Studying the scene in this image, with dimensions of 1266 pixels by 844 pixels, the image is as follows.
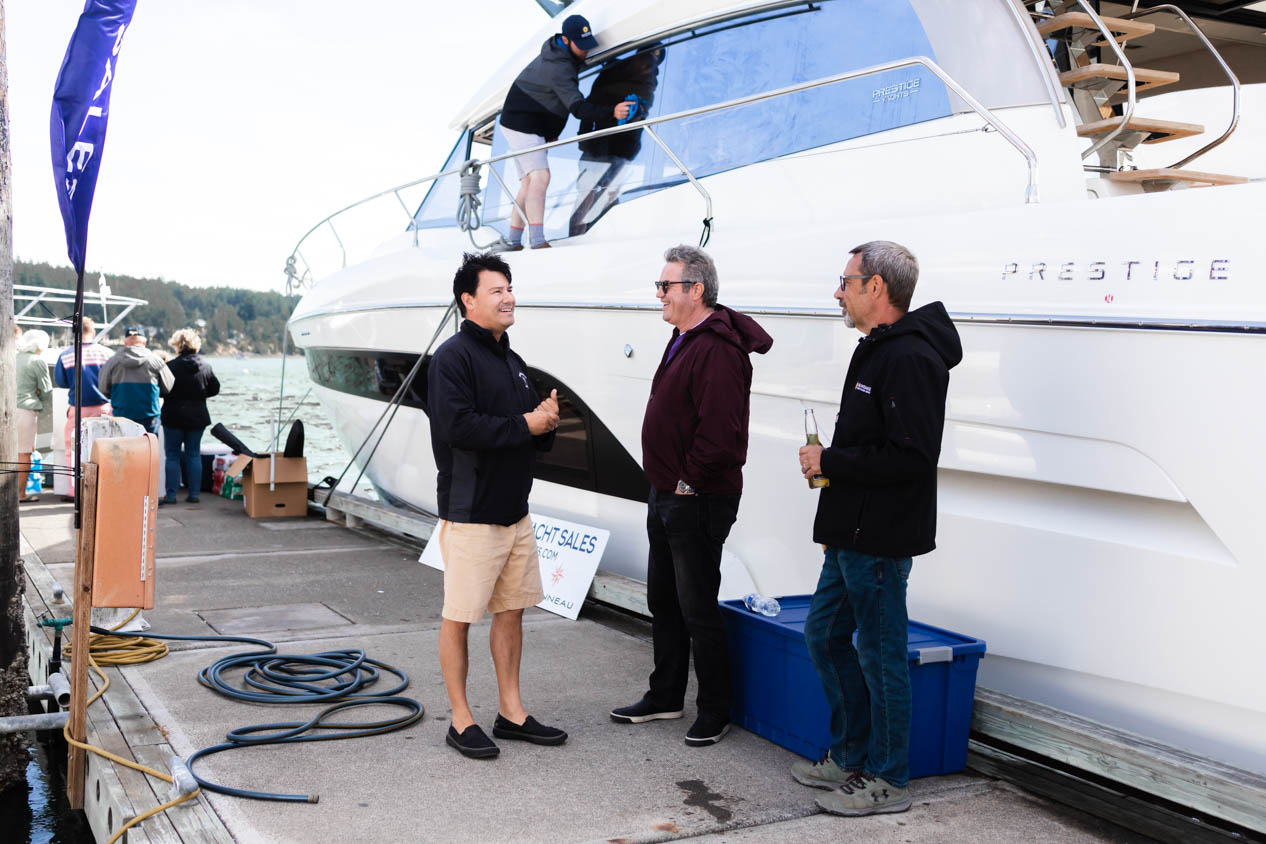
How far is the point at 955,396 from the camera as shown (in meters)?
3.73

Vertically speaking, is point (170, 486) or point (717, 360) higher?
point (717, 360)

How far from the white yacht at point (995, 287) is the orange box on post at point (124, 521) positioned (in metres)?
2.20

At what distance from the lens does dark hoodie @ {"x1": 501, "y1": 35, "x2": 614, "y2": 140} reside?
6020mm

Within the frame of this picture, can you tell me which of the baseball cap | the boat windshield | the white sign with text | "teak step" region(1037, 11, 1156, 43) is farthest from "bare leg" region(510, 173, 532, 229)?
"teak step" region(1037, 11, 1156, 43)

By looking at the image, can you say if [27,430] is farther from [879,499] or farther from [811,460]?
[879,499]

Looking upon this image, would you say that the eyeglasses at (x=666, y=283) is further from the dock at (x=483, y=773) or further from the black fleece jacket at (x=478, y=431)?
the dock at (x=483, y=773)

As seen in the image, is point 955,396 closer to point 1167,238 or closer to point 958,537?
point 958,537

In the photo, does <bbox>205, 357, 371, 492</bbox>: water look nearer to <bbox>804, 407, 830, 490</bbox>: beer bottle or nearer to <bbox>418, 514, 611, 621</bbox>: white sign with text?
<bbox>418, 514, 611, 621</bbox>: white sign with text

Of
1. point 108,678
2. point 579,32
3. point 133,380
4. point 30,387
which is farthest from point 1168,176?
point 30,387

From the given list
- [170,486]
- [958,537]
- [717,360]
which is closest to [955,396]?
[958,537]

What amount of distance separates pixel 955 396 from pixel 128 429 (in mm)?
3214

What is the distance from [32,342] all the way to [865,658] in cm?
842

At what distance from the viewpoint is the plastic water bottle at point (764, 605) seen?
Answer: 385cm

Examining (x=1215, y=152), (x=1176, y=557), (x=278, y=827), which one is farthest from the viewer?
(x=1215, y=152)
